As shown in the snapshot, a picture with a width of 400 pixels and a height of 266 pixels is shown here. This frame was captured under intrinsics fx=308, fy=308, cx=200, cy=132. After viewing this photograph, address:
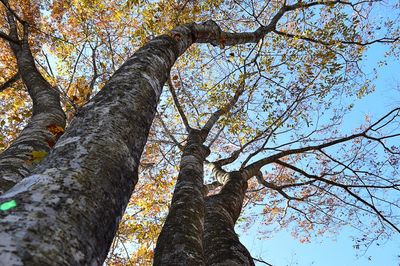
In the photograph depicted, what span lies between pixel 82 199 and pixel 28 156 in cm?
255

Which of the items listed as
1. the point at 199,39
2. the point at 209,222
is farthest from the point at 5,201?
the point at 199,39

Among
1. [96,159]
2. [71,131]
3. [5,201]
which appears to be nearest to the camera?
[5,201]

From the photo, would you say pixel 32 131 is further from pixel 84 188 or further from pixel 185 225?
pixel 84 188

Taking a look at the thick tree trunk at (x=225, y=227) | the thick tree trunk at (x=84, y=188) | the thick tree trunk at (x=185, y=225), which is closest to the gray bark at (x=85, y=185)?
the thick tree trunk at (x=84, y=188)

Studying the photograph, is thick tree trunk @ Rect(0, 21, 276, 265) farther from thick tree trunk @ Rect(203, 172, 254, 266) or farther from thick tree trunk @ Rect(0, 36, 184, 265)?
thick tree trunk @ Rect(203, 172, 254, 266)

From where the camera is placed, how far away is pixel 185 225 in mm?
3580

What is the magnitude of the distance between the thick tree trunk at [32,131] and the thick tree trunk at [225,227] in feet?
7.17

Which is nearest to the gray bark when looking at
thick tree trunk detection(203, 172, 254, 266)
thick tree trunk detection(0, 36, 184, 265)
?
thick tree trunk detection(0, 36, 184, 265)

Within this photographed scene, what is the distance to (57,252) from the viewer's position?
111 centimetres

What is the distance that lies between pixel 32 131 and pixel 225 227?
2.84 m

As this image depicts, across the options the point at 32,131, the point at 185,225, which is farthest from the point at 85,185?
the point at 32,131

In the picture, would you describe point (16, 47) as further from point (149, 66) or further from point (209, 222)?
point (209, 222)

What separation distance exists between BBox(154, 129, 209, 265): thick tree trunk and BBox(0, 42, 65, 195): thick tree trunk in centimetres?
165

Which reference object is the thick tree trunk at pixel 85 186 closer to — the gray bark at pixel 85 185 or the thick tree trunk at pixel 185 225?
the gray bark at pixel 85 185
